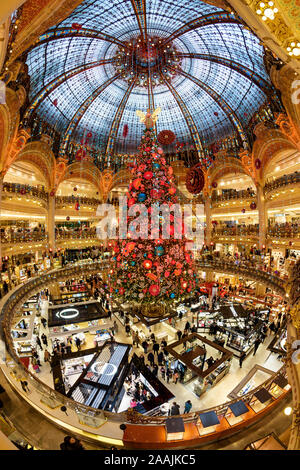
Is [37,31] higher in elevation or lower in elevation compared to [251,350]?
higher

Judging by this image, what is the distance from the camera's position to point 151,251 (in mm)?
9734

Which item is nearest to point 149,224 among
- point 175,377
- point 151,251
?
point 151,251

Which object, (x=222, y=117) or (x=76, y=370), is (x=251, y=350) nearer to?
(x=76, y=370)

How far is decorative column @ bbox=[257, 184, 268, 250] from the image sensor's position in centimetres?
2210

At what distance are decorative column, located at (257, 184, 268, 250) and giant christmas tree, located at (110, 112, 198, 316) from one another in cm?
1506

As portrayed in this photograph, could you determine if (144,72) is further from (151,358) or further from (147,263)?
(151,358)

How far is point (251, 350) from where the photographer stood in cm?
1465

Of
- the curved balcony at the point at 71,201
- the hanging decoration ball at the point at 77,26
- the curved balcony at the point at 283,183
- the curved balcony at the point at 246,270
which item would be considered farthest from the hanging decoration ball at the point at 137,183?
the curved balcony at the point at 71,201

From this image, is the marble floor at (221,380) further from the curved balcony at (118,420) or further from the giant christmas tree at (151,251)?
the giant christmas tree at (151,251)

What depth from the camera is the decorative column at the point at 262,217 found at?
22095mm

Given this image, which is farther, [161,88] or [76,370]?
[161,88]

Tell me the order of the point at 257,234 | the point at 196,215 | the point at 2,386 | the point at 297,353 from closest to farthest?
the point at 297,353 → the point at 2,386 → the point at 257,234 → the point at 196,215

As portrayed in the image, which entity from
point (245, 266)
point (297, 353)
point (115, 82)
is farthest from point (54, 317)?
point (115, 82)

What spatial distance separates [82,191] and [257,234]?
2357 cm
